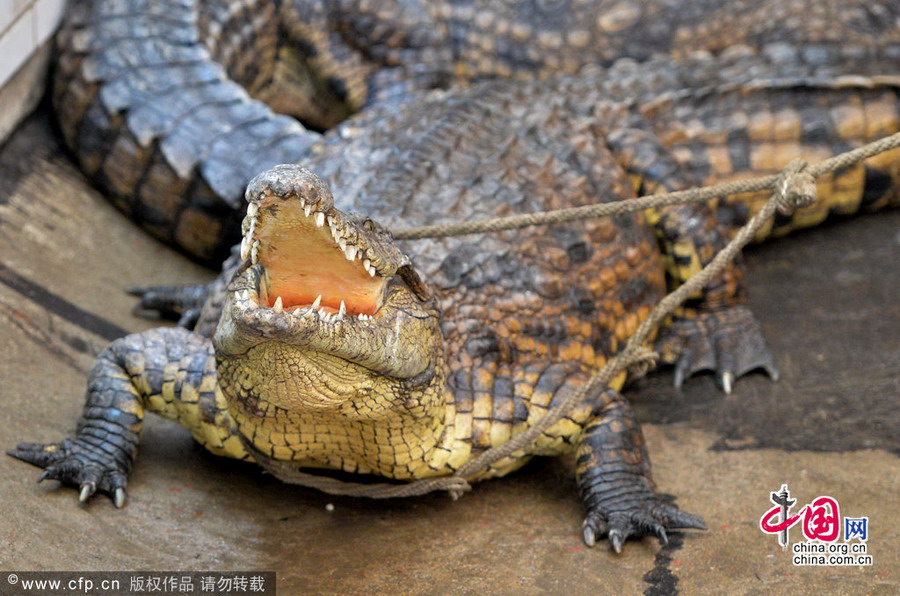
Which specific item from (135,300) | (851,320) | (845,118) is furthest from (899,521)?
(135,300)

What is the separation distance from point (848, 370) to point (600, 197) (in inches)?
41.4

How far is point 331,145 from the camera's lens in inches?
167

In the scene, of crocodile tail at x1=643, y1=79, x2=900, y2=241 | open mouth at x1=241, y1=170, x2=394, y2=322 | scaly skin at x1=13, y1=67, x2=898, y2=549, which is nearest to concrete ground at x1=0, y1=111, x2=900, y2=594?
scaly skin at x1=13, y1=67, x2=898, y2=549

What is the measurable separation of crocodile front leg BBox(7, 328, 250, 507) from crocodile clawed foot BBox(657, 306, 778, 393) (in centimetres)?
167

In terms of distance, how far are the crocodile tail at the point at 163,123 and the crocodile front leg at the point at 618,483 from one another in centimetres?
165

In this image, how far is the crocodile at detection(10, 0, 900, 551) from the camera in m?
2.73

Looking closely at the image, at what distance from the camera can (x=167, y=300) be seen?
4449mm

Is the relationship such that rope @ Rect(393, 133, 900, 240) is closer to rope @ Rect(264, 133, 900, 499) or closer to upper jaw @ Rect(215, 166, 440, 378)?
rope @ Rect(264, 133, 900, 499)

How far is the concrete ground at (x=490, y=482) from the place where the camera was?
304 centimetres

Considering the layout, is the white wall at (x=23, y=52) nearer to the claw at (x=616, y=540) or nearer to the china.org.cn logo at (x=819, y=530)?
the claw at (x=616, y=540)

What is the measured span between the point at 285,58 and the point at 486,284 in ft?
9.08

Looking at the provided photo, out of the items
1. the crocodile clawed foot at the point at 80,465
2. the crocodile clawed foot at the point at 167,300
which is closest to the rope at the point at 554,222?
the crocodile clawed foot at the point at 80,465

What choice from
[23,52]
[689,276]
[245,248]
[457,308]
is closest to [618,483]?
[457,308]

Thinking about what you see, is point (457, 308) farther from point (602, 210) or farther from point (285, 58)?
point (285, 58)
